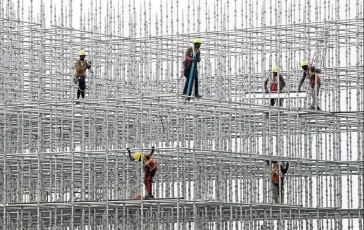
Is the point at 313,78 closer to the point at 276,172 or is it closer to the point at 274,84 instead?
the point at 274,84

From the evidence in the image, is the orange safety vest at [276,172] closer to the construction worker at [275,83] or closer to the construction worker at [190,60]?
the construction worker at [275,83]

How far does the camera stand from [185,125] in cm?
3859

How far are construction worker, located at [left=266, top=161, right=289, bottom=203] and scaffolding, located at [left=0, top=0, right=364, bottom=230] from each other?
39 cm

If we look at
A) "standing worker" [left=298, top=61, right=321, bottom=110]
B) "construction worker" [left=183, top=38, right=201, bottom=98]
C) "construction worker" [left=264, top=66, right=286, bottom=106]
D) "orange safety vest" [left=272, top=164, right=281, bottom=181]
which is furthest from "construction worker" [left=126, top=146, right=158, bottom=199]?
"standing worker" [left=298, top=61, right=321, bottom=110]

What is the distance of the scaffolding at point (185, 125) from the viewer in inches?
1481

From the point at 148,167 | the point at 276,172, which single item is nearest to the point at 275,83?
the point at 276,172

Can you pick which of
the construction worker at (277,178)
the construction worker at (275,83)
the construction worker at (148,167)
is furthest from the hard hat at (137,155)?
the construction worker at (275,83)

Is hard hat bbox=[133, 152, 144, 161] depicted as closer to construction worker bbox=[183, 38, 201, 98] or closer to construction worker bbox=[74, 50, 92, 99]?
construction worker bbox=[183, 38, 201, 98]

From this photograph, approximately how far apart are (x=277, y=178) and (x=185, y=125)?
3498mm

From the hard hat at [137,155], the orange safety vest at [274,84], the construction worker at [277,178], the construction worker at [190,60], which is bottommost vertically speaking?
the construction worker at [277,178]

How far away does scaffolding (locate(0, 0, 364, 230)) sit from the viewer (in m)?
37.6

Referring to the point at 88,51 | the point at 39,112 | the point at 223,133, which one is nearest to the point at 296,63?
the point at 223,133

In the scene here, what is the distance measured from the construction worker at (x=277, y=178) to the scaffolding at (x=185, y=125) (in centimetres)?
39

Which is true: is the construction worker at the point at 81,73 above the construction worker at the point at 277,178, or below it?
above
